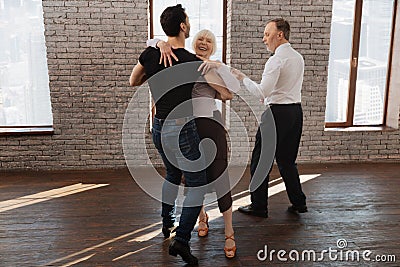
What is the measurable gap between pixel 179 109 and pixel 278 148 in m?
1.27

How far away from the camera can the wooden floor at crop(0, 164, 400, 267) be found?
298 cm

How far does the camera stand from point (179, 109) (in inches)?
103

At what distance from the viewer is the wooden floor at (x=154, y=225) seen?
117 inches

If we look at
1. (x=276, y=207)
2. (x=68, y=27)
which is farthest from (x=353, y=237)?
(x=68, y=27)

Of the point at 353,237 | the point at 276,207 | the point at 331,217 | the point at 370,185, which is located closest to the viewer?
the point at 353,237

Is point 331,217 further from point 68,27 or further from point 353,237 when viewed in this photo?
point 68,27

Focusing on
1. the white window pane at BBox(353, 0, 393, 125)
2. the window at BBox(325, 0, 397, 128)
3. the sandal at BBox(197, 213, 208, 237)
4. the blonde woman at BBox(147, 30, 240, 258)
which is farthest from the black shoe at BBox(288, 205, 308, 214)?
the white window pane at BBox(353, 0, 393, 125)

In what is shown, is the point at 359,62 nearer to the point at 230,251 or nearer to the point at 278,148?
the point at 278,148

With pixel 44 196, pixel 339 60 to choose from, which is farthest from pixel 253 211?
pixel 339 60

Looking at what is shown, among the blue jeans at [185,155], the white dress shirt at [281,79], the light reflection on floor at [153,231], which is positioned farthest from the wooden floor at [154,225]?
the white dress shirt at [281,79]

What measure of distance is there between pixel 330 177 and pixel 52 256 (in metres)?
A: 3.19

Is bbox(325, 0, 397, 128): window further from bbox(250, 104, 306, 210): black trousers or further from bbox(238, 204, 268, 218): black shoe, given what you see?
bbox(238, 204, 268, 218): black shoe

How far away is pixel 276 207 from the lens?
392cm

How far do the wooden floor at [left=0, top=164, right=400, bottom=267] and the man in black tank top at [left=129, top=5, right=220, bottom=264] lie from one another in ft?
1.34
